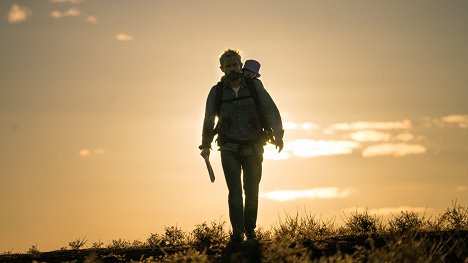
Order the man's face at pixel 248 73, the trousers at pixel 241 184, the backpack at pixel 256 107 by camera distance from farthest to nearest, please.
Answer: the man's face at pixel 248 73
the backpack at pixel 256 107
the trousers at pixel 241 184

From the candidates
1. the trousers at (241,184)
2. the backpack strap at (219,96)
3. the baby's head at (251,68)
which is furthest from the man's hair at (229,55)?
the trousers at (241,184)

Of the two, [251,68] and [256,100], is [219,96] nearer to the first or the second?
[256,100]

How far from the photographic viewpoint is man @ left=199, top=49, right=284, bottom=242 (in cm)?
1001

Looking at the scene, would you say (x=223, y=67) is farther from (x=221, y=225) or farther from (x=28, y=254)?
(x=28, y=254)

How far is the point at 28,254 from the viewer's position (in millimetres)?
10547

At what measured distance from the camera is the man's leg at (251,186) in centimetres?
1005

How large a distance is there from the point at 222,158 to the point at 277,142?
0.84 meters

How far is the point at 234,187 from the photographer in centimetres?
990

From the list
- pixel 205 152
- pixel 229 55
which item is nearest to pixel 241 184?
pixel 205 152

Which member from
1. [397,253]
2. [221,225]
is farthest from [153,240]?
[397,253]

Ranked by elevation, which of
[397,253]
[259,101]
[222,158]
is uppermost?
[259,101]

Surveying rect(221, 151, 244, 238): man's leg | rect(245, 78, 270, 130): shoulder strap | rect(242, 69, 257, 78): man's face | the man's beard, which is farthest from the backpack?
rect(242, 69, 257, 78): man's face

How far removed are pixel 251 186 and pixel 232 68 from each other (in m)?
1.68

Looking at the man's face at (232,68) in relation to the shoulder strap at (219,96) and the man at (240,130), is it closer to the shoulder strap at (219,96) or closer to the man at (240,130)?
the man at (240,130)
